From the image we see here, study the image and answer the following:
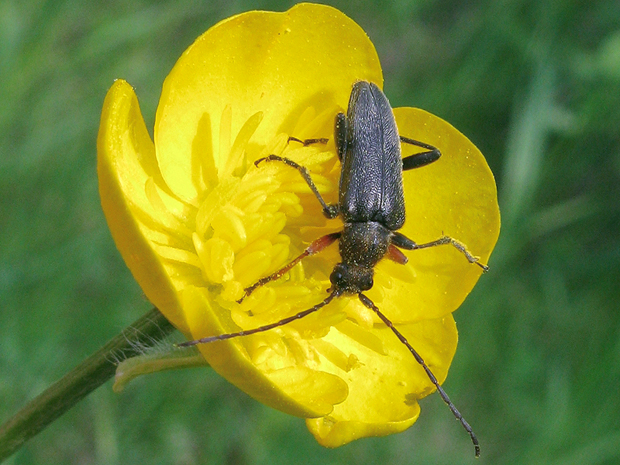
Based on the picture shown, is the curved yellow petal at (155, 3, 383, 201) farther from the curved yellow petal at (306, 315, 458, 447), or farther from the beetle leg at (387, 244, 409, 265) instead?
the curved yellow petal at (306, 315, 458, 447)

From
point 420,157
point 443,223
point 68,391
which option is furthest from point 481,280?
point 68,391

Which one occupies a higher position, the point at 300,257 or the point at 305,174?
the point at 305,174

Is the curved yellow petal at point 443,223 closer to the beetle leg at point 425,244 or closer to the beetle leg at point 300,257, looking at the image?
the beetle leg at point 425,244

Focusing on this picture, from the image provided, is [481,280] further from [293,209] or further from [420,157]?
[293,209]

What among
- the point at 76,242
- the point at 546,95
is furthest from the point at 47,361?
the point at 546,95

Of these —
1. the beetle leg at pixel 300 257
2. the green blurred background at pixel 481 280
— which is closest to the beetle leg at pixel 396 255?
the beetle leg at pixel 300 257

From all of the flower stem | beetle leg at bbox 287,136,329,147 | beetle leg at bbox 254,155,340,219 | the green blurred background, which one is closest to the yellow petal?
the flower stem
